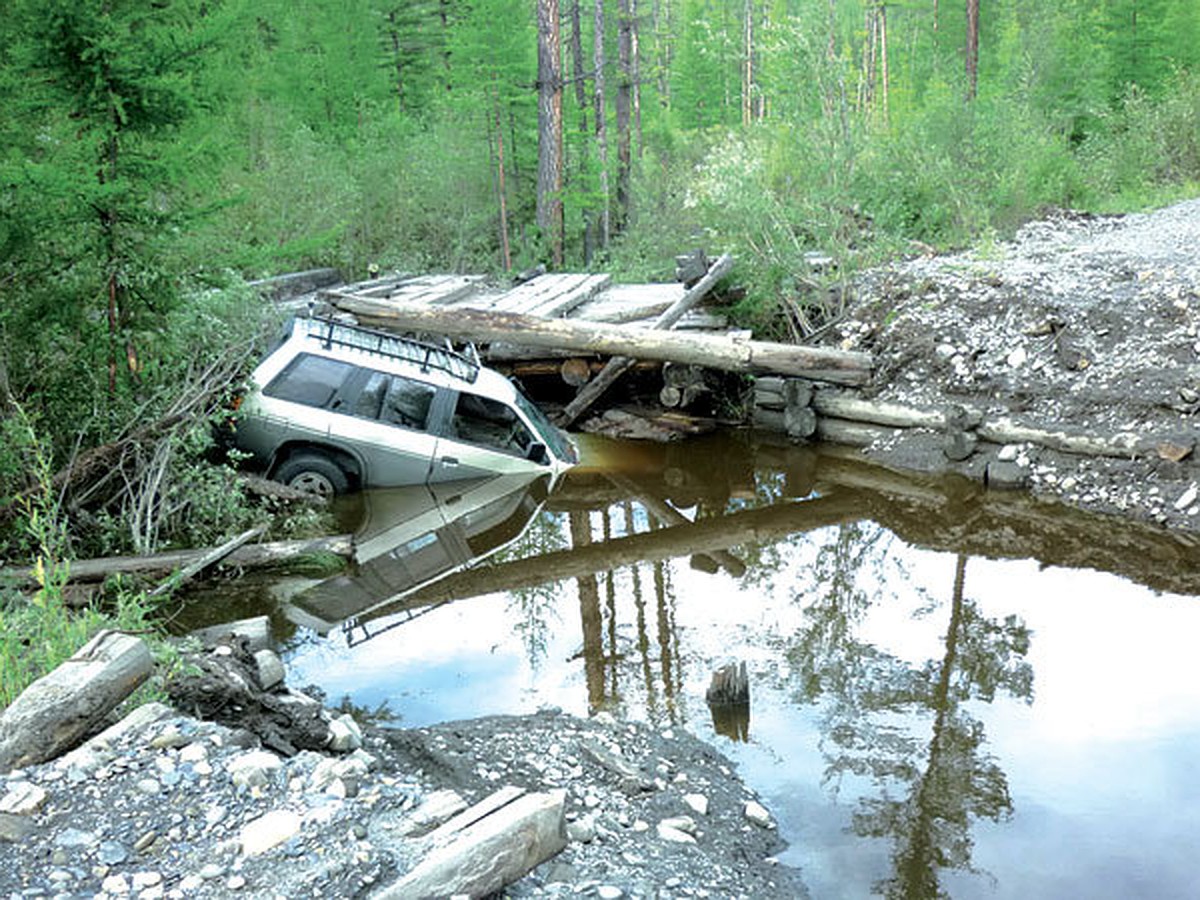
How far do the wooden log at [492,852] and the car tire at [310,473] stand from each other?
8.30 metres

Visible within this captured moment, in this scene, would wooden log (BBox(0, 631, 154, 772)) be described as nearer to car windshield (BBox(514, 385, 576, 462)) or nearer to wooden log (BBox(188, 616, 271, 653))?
wooden log (BBox(188, 616, 271, 653))

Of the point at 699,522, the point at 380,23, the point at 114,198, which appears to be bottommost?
the point at 699,522

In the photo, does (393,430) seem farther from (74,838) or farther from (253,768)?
(74,838)

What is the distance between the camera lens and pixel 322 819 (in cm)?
474

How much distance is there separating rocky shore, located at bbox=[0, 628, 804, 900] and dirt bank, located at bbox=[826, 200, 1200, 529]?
807 centimetres

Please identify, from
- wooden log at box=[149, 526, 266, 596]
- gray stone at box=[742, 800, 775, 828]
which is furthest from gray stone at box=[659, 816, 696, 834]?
wooden log at box=[149, 526, 266, 596]

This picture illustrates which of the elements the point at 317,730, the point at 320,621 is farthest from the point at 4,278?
the point at 317,730

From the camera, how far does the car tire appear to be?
40.8 feet

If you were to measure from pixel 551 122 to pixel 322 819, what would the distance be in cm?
2033

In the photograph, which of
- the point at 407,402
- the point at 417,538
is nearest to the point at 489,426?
the point at 407,402

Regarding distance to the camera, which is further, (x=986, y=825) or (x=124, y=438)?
(x=124, y=438)

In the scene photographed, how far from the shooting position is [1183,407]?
42.0 ft

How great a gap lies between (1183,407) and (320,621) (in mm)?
10160

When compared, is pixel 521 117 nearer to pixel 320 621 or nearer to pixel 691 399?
pixel 691 399
